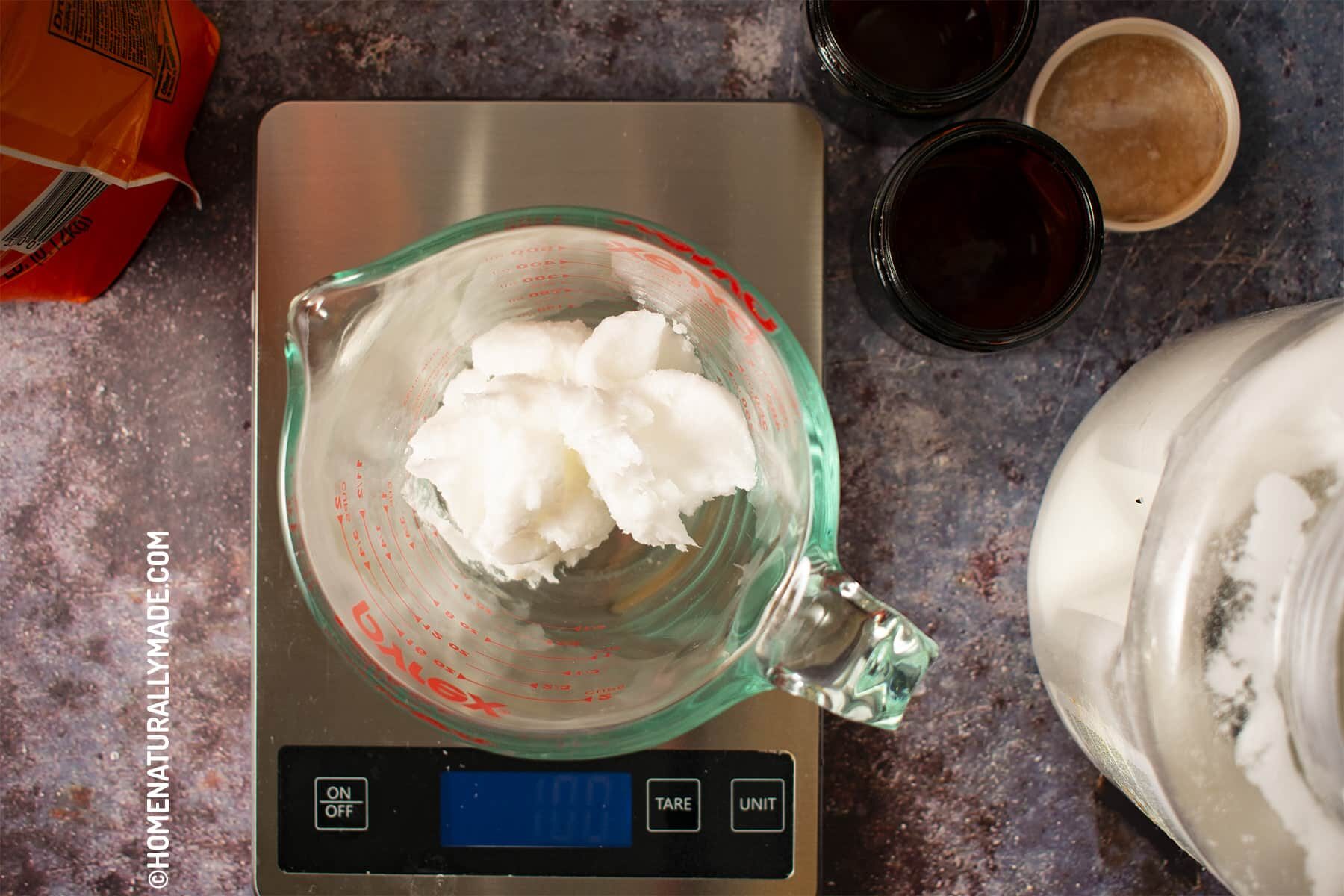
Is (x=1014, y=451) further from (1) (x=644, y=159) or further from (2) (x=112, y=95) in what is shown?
(2) (x=112, y=95)

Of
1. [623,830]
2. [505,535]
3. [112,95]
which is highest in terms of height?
[112,95]

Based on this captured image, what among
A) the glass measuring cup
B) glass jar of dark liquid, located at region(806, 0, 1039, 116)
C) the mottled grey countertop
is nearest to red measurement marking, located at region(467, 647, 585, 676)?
the glass measuring cup

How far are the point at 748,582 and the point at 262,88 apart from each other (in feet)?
1.58

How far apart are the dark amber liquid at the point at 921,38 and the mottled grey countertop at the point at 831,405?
0.16 ft

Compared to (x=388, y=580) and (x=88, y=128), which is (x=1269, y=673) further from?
(x=88, y=128)

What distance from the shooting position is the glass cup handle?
0.42m

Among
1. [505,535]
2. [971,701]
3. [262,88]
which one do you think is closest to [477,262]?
[505,535]

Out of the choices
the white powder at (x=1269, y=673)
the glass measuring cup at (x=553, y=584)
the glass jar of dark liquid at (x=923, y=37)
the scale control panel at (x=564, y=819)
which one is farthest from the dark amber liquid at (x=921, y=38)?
the scale control panel at (x=564, y=819)

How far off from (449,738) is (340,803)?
3.3 inches

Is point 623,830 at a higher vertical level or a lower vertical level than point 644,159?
lower

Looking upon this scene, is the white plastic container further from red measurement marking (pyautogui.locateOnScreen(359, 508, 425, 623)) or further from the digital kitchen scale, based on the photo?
red measurement marking (pyautogui.locateOnScreen(359, 508, 425, 623))

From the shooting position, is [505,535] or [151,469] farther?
[151,469]

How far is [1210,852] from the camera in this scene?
430 mm

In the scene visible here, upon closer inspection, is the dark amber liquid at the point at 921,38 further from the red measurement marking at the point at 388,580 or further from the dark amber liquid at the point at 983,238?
the red measurement marking at the point at 388,580
